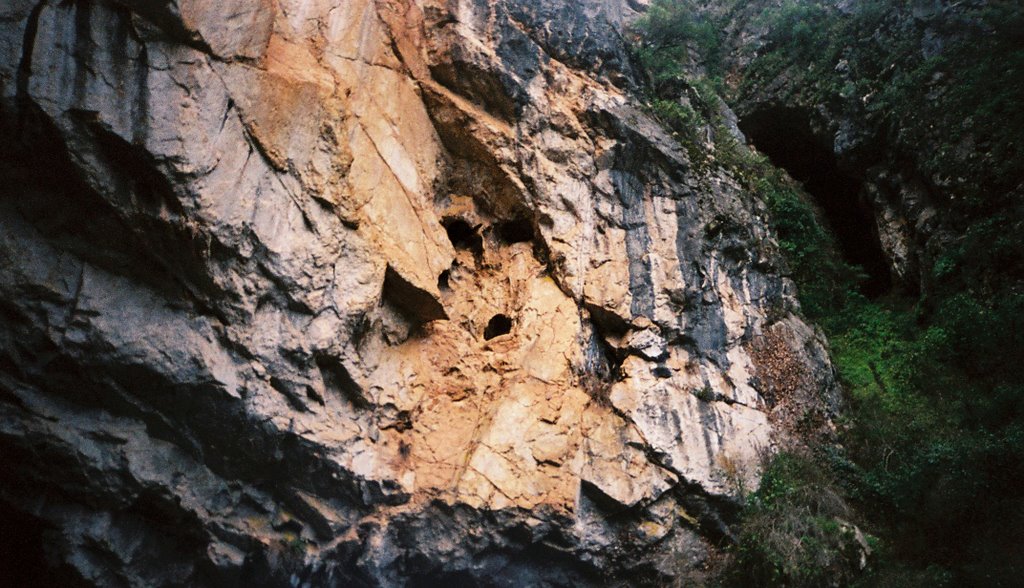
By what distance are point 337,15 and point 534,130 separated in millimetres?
3280

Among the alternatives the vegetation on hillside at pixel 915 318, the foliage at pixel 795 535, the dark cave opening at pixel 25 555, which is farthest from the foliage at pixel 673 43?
the dark cave opening at pixel 25 555

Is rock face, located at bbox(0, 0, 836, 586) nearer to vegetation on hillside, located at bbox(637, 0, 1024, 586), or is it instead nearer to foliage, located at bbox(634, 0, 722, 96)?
vegetation on hillside, located at bbox(637, 0, 1024, 586)

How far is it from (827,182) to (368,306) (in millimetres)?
11367

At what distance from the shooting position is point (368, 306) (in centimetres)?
759

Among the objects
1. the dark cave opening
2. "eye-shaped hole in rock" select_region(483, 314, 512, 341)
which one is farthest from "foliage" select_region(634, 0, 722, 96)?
the dark cave opening

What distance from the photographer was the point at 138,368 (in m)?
6.36

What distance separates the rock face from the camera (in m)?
6.25

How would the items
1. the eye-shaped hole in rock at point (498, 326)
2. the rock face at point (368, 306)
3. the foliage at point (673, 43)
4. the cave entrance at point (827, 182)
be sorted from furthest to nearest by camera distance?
the foliage at point (673, 43)
the cave entrance at point (827, 182)
the eye-shaped hole in rock at point (498, 326)
the rock face at point (368, 306)

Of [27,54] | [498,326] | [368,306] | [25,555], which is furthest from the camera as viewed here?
[498,326]

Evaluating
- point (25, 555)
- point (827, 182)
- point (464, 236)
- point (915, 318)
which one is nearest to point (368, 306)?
point (464, 236)

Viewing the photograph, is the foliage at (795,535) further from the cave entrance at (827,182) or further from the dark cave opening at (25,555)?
the dark cave opening at (25,555)

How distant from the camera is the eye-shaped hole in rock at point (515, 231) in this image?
9938 millimetres

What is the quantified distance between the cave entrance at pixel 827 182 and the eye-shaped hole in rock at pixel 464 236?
314 inches

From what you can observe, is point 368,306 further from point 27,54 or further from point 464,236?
point 27,54
